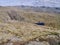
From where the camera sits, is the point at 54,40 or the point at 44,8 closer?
the point at 54,40

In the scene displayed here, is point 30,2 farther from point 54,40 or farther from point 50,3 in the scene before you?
point 54,40

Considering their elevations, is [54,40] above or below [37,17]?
above

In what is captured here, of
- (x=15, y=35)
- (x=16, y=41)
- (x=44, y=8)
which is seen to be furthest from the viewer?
(x=44, y=8)

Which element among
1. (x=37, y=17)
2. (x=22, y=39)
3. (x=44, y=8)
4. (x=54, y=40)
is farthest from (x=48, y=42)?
(x=44, y=8)

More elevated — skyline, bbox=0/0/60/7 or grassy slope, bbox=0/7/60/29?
grassy slope, bbox=0/7/60/29

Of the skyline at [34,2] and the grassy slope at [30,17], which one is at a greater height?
the grassy slope at [30,17]

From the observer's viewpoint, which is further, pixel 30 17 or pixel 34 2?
pixel 34 2

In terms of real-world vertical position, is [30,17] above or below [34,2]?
above

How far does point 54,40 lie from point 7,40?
191cm

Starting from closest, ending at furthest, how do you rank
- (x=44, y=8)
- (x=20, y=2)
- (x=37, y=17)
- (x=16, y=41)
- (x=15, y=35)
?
1. (x=16, y=41)
2. (x=15, y=35)
3. (x=37, y=17)
4. (x=44, y=8)
5. (x=20, y=2)

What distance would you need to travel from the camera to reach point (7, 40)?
7613mm

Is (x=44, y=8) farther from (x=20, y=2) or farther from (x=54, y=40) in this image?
(x=54, y=40)

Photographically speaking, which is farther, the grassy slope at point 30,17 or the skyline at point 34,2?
the skyline at point 34,2

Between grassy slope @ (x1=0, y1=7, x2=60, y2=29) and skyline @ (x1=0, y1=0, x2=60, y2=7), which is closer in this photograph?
grassy slope @ (x1=0, y1=7, x2=60, y2=29)
